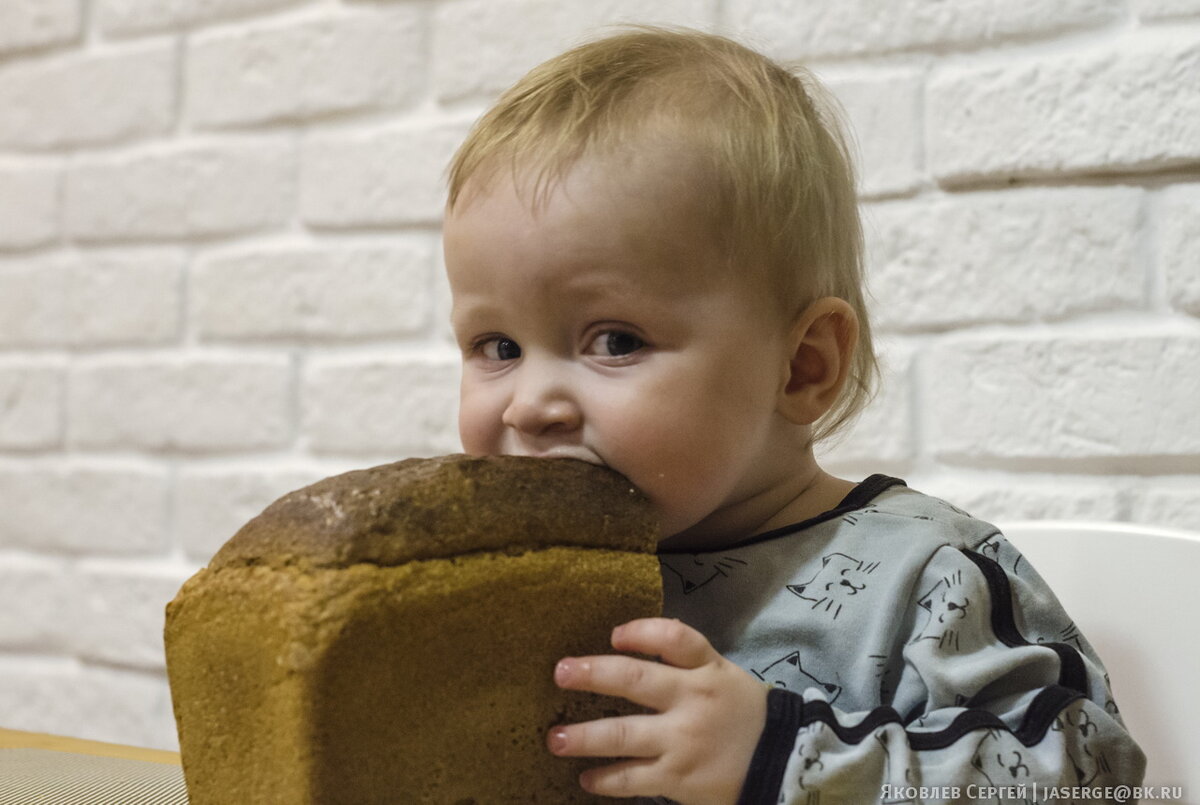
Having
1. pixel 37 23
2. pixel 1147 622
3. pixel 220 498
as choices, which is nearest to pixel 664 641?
pixel 1147 622

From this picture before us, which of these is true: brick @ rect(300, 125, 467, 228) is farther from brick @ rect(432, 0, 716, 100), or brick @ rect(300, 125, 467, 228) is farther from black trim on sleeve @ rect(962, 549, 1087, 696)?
black trim on sleeve @ rect(962, 549, 1087, 696)

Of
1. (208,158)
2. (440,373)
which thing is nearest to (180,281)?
(208,158)

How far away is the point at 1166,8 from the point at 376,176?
2.75 ft

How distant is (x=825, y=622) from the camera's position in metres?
0.71

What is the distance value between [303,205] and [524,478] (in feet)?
3.08

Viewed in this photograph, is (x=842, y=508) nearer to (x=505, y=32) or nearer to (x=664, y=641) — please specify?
(x=664, y=641)

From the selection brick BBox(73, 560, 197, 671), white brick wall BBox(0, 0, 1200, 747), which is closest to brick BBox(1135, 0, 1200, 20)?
white brick wall BBox(0, 0, 1200, 747)

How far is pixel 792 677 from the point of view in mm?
708

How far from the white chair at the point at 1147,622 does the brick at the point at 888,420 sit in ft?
0.93

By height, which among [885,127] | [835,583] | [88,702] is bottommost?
[88,702]

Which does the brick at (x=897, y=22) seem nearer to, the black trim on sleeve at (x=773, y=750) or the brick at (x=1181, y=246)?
the brick at (x=1181, y=246)

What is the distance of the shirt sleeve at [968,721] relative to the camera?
61 centimetres

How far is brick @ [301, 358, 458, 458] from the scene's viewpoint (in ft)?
4.36

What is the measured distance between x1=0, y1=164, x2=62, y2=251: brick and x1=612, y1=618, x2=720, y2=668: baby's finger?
50.9 inches
